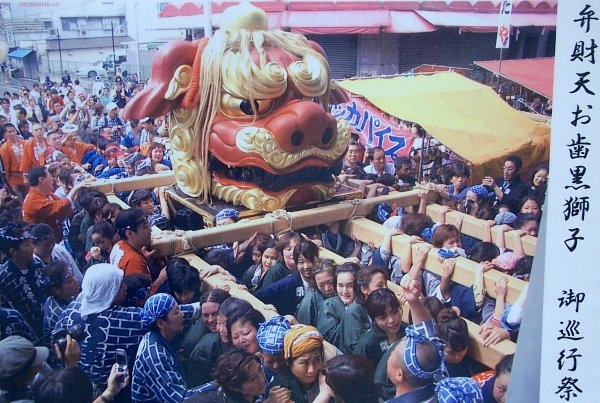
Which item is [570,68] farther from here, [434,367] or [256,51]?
[256,51]

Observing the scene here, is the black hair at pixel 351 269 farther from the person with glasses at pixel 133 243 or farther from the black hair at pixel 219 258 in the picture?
the person with glasses at pixel 133 243

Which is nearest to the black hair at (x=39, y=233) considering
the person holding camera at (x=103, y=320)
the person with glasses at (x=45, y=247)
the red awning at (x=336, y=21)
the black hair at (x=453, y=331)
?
the person with glasses at (x=45, y=247)

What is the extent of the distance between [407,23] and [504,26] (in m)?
0.44

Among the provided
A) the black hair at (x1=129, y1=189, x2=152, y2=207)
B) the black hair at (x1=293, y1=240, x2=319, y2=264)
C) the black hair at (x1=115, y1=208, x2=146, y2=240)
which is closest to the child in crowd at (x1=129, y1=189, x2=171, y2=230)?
the black hair at (x1=129, y1=189, x2=152, y2=207)

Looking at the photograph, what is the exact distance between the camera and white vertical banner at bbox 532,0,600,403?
1513 millimetres

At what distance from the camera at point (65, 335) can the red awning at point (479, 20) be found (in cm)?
180

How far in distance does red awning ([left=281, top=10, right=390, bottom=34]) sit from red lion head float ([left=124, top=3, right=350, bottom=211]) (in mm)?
83

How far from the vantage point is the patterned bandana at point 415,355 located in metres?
1.69

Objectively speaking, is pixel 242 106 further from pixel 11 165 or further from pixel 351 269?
pixel 11 165

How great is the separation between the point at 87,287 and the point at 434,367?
1.10m

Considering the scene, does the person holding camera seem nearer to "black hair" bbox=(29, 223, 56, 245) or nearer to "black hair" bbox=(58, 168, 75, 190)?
"black hair" bbox=(29, 223, 56, 245)

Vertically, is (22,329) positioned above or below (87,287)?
below

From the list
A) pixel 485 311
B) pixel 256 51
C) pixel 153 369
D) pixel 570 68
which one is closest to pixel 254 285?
pixel 153 369

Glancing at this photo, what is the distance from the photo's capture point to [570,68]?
1.53 meters
